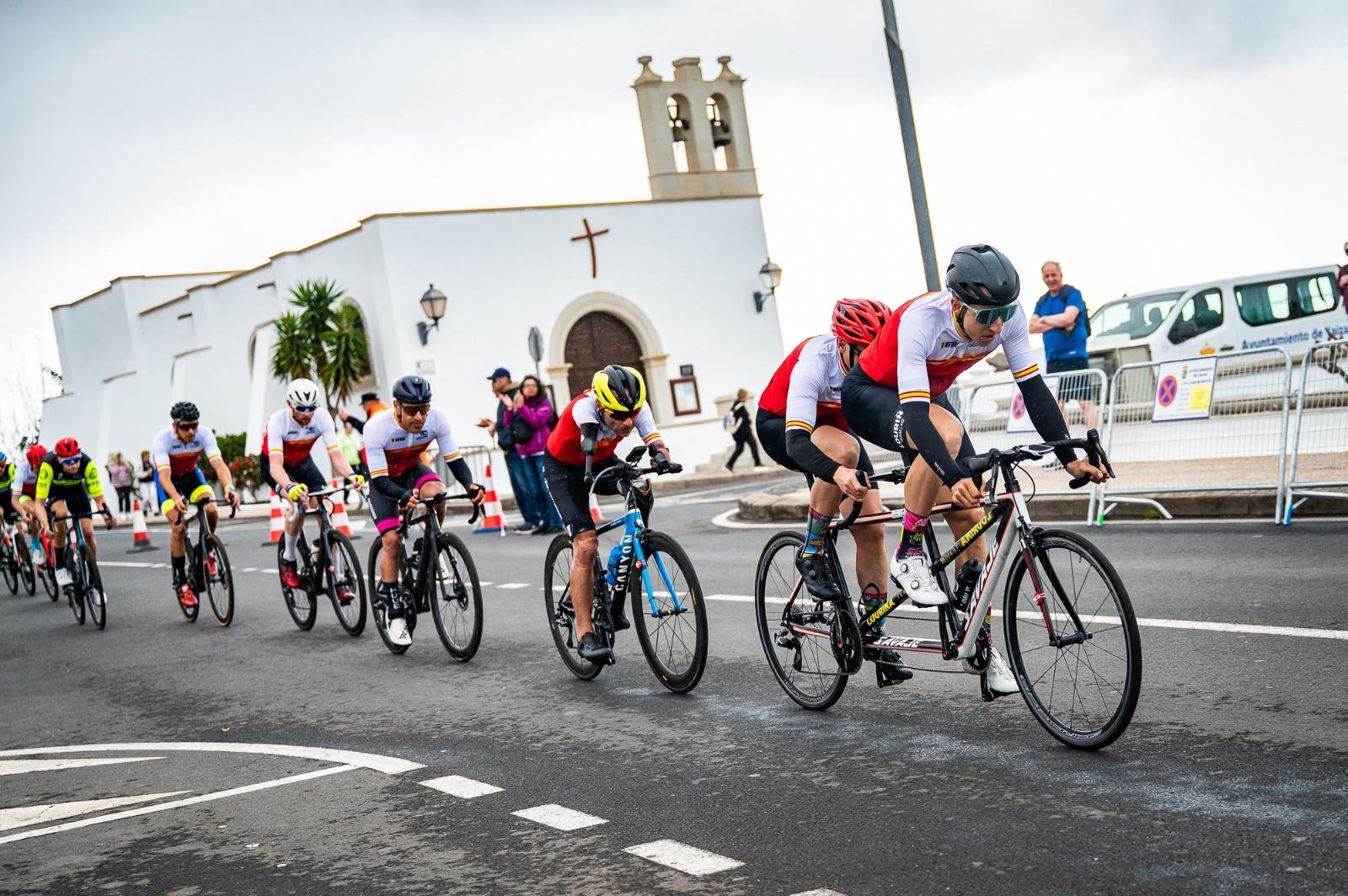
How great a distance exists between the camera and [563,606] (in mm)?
8375

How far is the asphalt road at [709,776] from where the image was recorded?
4.45 meters

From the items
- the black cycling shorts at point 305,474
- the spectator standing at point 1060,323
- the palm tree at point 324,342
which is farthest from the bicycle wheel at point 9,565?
the palm tree at point 324,342

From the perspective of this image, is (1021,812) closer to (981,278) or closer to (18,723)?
(981,278)

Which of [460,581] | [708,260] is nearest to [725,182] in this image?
[708,260]

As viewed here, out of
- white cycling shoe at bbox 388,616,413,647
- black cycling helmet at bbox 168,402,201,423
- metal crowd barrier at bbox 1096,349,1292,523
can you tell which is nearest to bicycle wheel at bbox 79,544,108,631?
black cycling helmet at bbox 168,402,201,423

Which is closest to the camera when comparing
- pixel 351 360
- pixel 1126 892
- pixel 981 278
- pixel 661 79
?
pixel 1126 892

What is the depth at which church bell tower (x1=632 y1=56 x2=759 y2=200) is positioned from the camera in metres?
42.6

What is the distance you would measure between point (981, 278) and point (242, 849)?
3526mm

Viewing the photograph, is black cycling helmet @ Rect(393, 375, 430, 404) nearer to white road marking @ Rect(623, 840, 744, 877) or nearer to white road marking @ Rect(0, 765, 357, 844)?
white road marking @ Rect(0, 765, 357, 844)

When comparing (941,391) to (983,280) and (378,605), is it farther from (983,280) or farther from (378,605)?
(378,605)

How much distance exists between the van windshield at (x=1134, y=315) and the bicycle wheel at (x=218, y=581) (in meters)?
18.4

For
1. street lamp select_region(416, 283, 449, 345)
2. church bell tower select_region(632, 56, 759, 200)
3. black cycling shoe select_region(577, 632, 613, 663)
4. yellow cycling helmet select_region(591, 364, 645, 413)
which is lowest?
black cycling shoe select_region(577, 632, 613, 663)

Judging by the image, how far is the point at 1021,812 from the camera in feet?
15.7

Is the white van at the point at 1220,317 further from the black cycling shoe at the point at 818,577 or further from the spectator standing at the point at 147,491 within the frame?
the spectator standing at the point at 147,491
